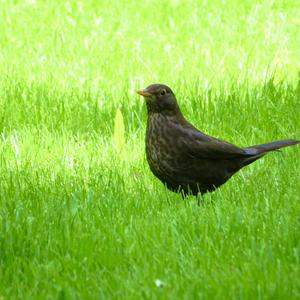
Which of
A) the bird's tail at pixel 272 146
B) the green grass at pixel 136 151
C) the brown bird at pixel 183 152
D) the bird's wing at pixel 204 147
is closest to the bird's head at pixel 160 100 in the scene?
the brown bird at pixel 183 152

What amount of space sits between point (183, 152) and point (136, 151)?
0.94 metres

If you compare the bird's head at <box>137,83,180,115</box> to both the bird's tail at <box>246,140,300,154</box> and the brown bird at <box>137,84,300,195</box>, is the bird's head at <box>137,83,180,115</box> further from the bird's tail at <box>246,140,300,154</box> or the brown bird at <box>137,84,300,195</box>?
the bird's tail at <box>246,140,300,154</box>

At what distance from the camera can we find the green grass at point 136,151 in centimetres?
406

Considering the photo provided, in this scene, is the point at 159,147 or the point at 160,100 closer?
the point at 159,147

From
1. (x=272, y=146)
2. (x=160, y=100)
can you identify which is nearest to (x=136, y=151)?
(x=160, y=100)

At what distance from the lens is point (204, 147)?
17.6 feet

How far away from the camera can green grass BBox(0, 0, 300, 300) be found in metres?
4.06

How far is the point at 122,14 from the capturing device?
32.2ft

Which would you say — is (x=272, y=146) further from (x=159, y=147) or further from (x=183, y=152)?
(x=159, y=147)

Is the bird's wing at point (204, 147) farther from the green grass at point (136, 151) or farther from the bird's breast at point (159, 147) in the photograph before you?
the green grass at point (136, 151)

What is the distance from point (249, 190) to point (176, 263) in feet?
4.20

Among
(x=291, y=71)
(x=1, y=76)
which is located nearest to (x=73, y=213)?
(x=1, y=76)

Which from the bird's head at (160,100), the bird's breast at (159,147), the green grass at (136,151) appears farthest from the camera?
the bird's head at (160,100)

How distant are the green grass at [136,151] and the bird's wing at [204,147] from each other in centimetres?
21
